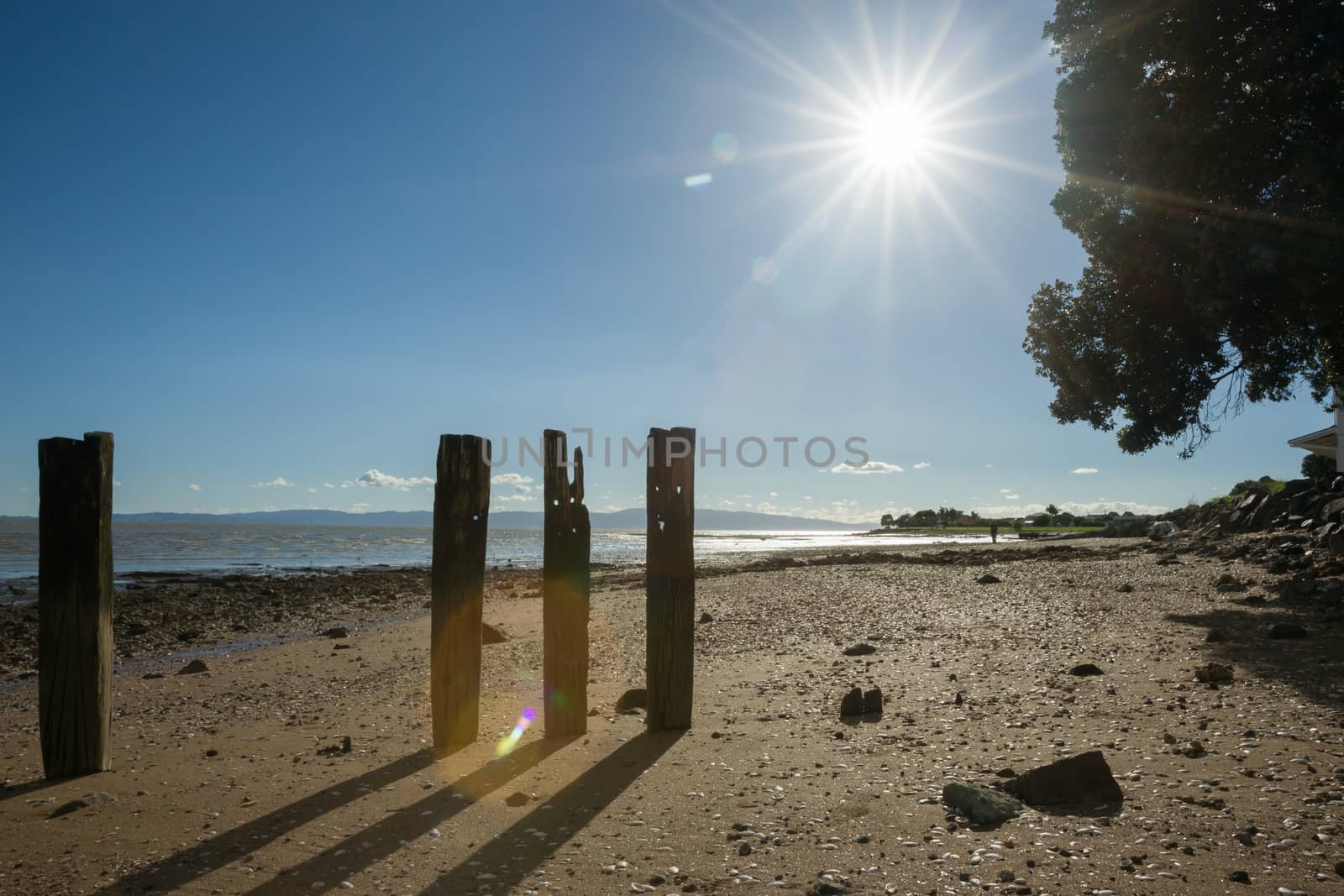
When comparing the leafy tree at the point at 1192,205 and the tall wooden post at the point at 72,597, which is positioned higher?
the leafy tree at the point at 1192,205

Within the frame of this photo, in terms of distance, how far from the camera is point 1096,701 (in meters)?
7.50

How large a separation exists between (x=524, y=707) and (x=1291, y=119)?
49.8 ft

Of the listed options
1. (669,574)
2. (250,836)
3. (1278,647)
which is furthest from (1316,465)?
(250,836)

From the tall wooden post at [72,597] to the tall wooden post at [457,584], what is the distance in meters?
2.64

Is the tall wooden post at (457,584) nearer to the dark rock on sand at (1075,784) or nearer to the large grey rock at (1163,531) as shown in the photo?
the dark rock on sand at (1075,784)

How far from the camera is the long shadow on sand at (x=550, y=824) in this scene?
4.42m

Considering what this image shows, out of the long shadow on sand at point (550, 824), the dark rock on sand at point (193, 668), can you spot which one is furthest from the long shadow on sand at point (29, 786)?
the dark rock on sand at point (193, 668)

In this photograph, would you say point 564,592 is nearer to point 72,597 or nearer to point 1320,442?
point 72,597

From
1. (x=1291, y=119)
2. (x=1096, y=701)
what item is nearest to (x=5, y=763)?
(x=1096, y=701)

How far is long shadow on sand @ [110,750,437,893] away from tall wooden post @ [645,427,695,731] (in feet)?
7.18

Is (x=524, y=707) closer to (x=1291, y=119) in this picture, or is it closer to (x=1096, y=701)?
(x=1096, y=701)

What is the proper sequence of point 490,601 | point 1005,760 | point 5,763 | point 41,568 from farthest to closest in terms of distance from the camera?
point 490,601 → point 5,763 → point 41,568 → point 1005,760

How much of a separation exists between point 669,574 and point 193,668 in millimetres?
9135

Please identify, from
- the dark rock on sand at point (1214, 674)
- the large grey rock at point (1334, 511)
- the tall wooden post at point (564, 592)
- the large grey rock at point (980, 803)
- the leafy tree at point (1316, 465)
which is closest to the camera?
the large grey rock at point (980, 803)
